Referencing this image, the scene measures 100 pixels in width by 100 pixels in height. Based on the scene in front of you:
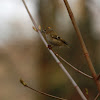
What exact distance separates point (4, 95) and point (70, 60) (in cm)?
756

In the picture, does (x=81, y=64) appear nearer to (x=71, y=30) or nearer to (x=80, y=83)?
(x=80, y=83)

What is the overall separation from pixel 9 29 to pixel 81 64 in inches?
200

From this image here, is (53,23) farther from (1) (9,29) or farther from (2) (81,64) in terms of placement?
(1) (9,29)

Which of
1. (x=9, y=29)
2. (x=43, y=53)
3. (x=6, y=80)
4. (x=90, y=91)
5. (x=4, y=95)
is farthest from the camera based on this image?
(x=6, y=80)

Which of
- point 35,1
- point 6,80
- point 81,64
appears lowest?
point 6,80

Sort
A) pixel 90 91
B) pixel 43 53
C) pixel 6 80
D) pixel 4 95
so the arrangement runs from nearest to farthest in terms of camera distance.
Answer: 1. pixel 90 91
2. pixel 43 53
3. pixel 4 95
4. pixel 6 80

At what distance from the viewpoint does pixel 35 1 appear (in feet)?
22.6

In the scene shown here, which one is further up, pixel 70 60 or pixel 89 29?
pixel 89 29

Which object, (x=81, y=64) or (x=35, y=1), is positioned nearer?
(x=81, y=64)

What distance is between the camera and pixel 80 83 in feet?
17.9

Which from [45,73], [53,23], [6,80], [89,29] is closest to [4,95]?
[6,80]

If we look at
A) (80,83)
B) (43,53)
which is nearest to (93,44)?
(80,83)

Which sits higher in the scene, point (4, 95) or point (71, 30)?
point (71, 30)

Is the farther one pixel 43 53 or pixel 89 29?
pixel 43 53
